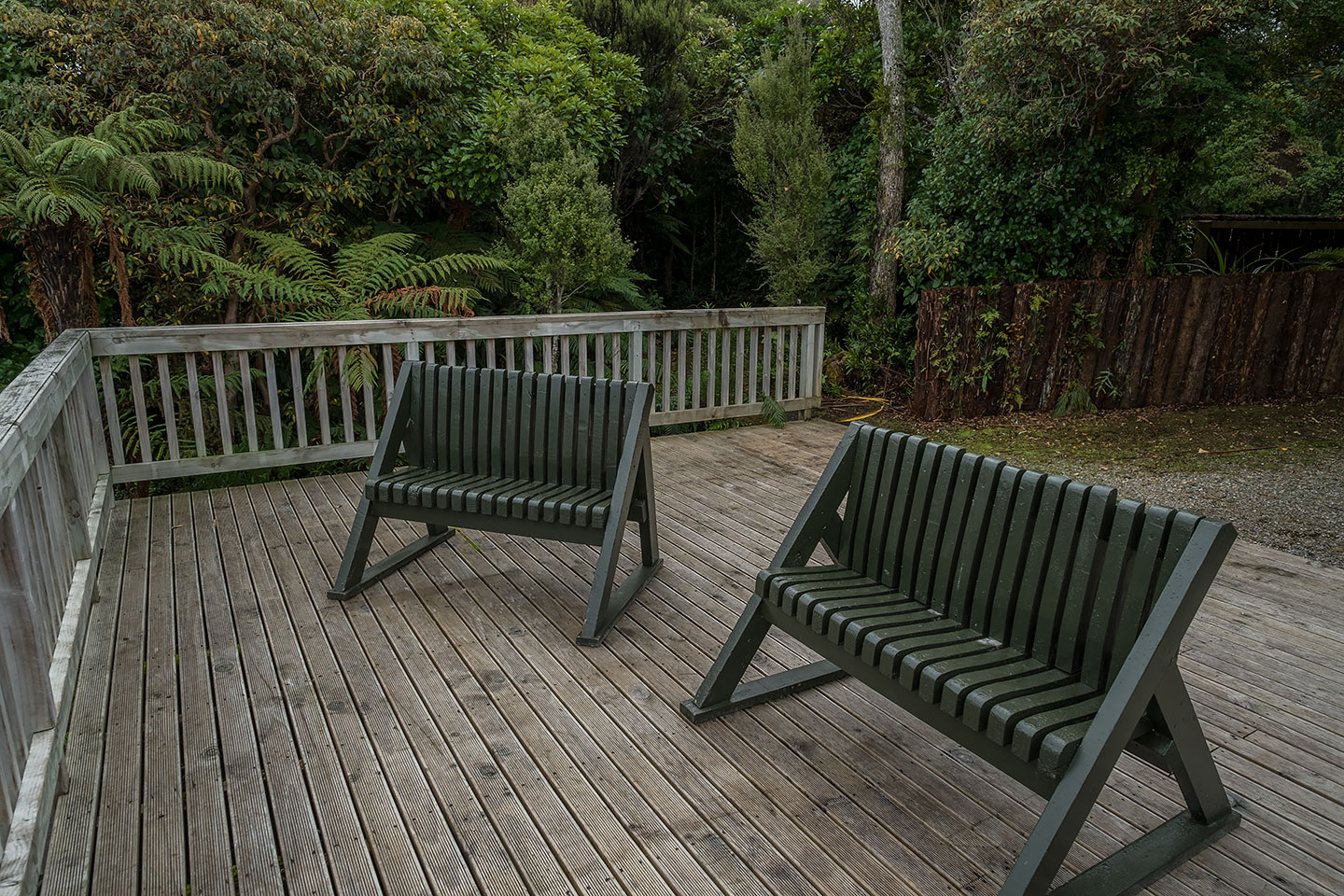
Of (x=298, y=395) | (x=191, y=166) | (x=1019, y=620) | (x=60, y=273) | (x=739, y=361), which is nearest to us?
(x=1019, y=620)

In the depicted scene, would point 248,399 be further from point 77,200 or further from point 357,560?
point 357,560

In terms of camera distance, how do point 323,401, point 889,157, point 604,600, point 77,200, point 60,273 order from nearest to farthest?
point 604,600 < point 77,200 < point 60,273 < point 323,401 < point 889,157

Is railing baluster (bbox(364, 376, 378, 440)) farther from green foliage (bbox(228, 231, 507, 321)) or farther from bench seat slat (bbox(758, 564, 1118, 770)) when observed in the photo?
bench seat slat (bbox(758, 564, 1118, 770))

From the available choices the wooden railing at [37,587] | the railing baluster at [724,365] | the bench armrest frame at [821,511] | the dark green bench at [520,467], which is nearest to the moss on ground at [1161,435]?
the railing baluster at [724,365]

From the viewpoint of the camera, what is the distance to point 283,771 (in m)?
A: 2.13

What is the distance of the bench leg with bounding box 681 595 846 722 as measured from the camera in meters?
2.38

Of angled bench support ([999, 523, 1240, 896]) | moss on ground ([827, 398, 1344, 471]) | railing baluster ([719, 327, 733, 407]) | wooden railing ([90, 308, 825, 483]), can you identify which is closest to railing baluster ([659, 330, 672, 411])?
wooden railing ([90, 308, 825, 483])

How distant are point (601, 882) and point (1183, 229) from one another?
8851mm

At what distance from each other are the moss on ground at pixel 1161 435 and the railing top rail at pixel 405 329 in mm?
1518

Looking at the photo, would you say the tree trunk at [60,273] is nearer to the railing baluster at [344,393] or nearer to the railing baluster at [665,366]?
the railing baluster at [344,393]

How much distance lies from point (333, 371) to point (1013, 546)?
14.9 feet

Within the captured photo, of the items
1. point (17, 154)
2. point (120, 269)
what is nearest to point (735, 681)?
point (17, 154)

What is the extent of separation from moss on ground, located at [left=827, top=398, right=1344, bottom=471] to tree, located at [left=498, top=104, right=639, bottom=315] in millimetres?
2364

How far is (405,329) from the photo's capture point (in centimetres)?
486
